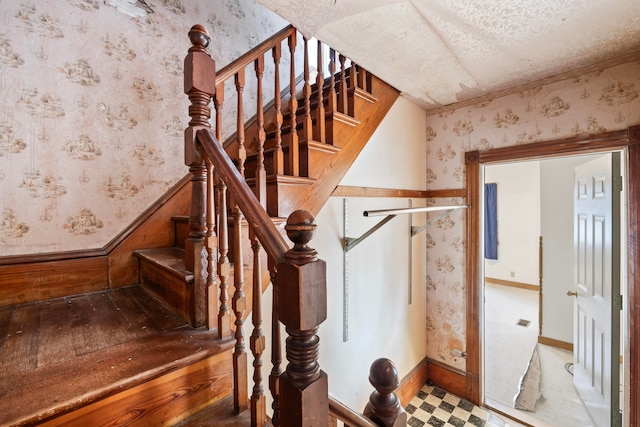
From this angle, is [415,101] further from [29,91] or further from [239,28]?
[29,91]

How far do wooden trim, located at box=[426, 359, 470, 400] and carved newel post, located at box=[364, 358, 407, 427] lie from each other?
2.02 m

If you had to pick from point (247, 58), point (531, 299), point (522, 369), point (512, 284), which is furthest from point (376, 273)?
point (512, 284)

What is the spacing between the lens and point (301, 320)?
58 centimetres

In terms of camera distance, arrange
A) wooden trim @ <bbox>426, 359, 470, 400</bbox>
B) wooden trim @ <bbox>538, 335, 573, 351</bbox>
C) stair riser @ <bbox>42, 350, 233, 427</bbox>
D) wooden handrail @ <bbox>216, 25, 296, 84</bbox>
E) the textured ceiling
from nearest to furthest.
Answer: stair riser @ <bbox>42, 350, 233, 427</bbox> < wooden handrail @ <bbox>216, 25, 296, 84</bbox> < the textured ceiling < wooden trim @ <bbox>426, 359, 470, 400</bbox> < wooden trim @ <bbox>538, 335, 573, 351</bbox>

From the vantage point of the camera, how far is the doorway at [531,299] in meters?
2.30

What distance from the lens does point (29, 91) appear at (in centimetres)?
128

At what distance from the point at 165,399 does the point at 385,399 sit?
2.06ft

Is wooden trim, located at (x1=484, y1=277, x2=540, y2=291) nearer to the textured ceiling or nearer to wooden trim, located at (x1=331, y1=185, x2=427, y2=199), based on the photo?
wooden trim, located at (x1=331, y1=185, x2=427, y2=199)

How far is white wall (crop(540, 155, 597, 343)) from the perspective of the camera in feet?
10.4

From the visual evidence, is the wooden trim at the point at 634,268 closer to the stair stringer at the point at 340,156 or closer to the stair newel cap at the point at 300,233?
the stair stringer at the point at 340,156

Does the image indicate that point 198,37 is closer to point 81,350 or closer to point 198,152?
point 198,152

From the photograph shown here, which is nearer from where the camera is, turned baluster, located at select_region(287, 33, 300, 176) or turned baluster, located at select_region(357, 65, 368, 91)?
turned baluster, located at select_region(287, 33, 300, 176)

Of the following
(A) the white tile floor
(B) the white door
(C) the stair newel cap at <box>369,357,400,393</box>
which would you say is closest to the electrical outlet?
(A) the white tile floor

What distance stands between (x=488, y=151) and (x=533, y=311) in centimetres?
348
